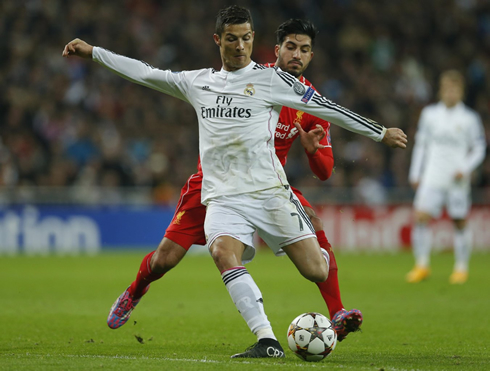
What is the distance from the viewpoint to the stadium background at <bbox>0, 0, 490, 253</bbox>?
1638 cm

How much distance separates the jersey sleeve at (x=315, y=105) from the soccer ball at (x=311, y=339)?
50.2 inches

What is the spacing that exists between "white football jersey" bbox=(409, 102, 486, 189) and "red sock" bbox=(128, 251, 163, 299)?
6.29 metres

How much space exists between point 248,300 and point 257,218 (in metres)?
0.58

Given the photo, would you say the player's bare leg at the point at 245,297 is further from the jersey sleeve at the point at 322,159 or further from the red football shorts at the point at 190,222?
the jersey sleeve at the point at 322,159

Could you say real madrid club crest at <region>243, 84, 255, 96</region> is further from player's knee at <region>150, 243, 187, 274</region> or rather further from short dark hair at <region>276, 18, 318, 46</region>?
player's knee at <region>150, 243, 187, 274</region>

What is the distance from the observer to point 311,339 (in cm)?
493

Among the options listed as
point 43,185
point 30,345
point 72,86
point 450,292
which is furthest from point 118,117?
point 30,345

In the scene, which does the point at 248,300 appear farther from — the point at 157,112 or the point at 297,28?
the point at 157,112

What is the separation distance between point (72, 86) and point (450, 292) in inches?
440

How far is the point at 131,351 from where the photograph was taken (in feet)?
17.8

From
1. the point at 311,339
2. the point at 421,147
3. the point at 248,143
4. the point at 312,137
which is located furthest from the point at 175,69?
the point at 311,339

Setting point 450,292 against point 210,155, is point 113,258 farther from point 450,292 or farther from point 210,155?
point 210,155

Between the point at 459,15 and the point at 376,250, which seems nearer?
the point at 376,250

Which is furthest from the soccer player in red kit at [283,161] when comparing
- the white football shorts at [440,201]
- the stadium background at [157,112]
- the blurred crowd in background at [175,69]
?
the stadium background at [157,112]
